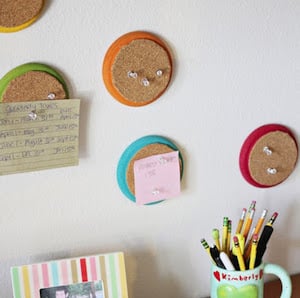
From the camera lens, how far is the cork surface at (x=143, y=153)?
0.93 metres

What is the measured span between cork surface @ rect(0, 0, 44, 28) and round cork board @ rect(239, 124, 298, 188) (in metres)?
0.44

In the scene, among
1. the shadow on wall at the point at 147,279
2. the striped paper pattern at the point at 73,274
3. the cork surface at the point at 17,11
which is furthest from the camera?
the shadow on wall at the point at 147,279

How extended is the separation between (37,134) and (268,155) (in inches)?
16.5

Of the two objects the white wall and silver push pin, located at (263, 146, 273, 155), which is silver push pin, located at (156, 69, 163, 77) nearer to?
the white wall

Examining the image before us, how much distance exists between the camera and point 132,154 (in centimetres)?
93

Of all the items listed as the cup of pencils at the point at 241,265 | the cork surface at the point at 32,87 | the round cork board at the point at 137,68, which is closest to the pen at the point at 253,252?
the cup of pencils at the point at 241,265

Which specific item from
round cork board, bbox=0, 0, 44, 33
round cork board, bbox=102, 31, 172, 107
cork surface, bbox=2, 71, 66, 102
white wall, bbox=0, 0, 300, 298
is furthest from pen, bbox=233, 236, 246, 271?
round cork board, bbox=0, 0, 44, 33

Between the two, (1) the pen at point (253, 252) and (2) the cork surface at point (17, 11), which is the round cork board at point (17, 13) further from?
(1) the pen at point (253, 252)

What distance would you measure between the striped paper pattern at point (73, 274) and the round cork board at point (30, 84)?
0.26m

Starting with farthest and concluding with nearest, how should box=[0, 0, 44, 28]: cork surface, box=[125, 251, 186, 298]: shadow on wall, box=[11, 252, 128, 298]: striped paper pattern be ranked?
box=[125, 251, 186, 298]: shadow on wall, box=[11, 252, 128, 298]: striped paper pattern, box=[0, 0, 44, 28]: cork surface

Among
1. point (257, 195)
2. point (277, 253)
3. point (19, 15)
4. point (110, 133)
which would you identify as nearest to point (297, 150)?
point (257, 195)

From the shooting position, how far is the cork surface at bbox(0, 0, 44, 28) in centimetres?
78

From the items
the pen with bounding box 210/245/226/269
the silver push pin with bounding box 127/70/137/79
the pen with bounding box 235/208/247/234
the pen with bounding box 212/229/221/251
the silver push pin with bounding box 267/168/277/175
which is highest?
the silver push pin with bounding box 127/70/137/79

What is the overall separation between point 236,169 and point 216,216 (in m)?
0.09
